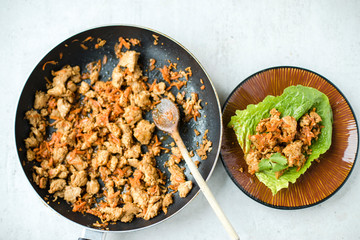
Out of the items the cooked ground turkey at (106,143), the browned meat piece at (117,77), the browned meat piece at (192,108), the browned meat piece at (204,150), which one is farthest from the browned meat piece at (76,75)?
the browned meat piece at (204,150)

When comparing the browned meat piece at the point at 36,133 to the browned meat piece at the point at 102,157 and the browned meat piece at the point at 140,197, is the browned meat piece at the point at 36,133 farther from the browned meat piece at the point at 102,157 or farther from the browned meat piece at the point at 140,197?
the browned meat piece at the point at 140,197

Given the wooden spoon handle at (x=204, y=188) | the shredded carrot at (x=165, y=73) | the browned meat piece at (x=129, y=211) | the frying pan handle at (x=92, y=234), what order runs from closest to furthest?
the wooden spoon handle at (x=204, y=188) < the frying pan handle at (x=92, y=234) < the browned meat piece at (x=129, y=211) < the shredded carrot at (x=165, y=73)

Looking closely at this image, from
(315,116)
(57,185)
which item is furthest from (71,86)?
(315,116)

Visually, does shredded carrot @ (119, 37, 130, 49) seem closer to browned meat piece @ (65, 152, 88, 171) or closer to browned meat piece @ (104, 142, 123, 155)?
browned meat piece @ (104, 142, 123, 155)

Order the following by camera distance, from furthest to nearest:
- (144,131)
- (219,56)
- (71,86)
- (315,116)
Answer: (219,56), (71,86), (144,131), (315,116)

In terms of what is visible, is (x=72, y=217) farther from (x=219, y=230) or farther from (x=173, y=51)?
(x=173, y=51)

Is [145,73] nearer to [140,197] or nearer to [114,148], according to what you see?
[114,148]

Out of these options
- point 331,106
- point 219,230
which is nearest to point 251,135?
point 331,106
